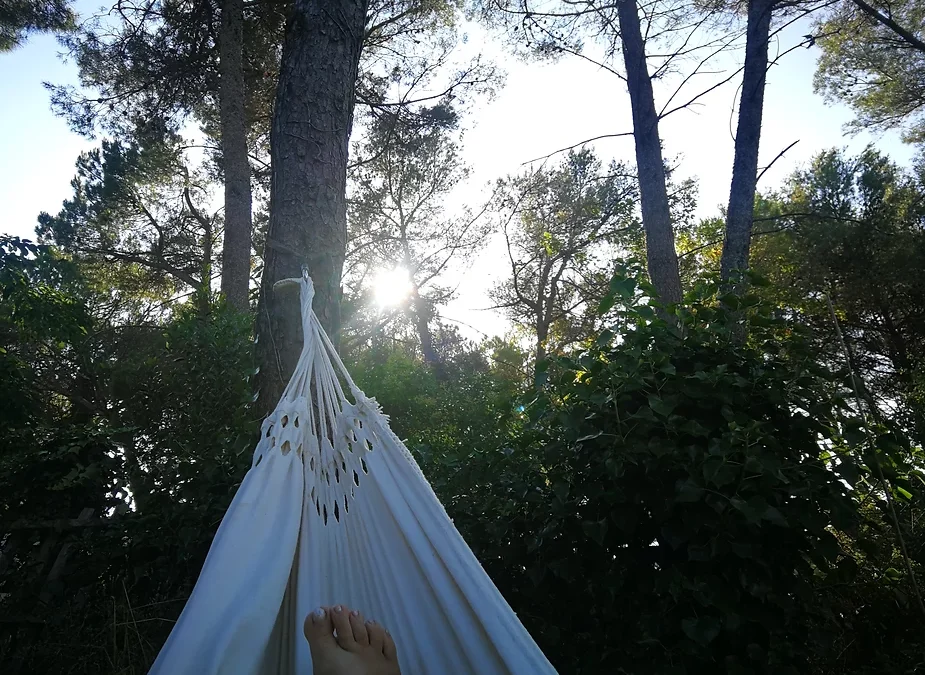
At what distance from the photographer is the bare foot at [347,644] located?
3.68ft

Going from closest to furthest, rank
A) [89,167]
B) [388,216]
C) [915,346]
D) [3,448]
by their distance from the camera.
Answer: [3,448], [915,346], [89,167], [388,216]

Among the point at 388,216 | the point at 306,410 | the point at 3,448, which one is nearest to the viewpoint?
the point at 306,410

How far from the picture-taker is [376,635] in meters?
1.20

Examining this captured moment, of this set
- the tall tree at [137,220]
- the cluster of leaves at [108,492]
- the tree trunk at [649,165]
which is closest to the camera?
the cluster of leaves at [108,492]

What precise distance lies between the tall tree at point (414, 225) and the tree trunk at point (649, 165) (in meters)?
3.80

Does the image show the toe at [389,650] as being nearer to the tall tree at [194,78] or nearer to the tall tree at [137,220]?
the tall tree at [194,78]

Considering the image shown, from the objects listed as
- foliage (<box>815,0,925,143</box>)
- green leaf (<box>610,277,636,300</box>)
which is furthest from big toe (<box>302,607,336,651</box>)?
foliage (<box>815,0,925,143</box>)

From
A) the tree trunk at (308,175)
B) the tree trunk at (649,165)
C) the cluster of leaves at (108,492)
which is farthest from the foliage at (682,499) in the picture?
the tree trunk at (649,165)

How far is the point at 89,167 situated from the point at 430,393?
5.63m

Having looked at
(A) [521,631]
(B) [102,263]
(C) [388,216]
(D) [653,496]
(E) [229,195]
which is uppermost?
(C) [388,216]

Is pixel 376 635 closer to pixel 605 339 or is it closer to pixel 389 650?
pixel 389 650

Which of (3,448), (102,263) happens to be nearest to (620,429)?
(3,448)

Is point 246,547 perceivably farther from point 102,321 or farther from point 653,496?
point 102,321

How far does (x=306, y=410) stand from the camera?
129cm
